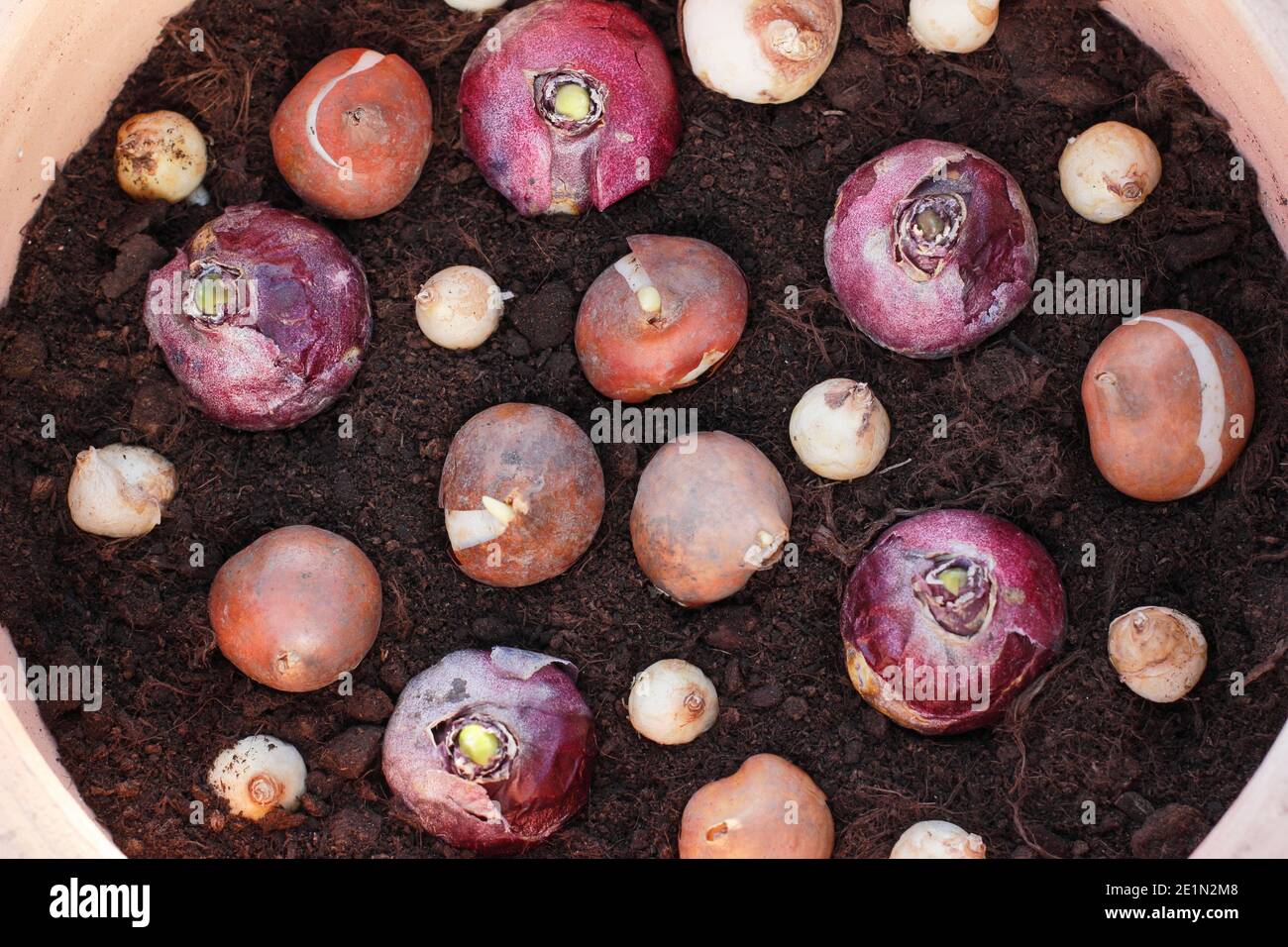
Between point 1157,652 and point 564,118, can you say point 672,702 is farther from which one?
point 564,118

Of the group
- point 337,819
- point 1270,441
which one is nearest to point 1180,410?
point 1270,441

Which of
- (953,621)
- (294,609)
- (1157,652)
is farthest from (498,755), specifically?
(1157,652)

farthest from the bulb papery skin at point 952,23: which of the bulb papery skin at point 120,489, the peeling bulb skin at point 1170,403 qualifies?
the bulb papery skin at point 120,489

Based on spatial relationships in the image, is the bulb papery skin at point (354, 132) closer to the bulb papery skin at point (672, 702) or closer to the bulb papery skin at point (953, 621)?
the bulb papery skin at point (672, 702)

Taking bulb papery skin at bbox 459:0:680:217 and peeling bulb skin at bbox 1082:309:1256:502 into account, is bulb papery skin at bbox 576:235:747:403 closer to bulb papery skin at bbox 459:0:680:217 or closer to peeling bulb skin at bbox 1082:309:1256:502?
bulb papery skin at bbox 459:0:680:217
